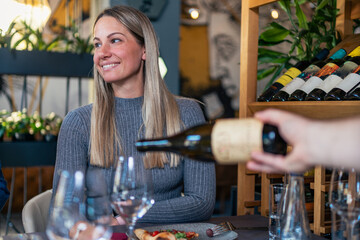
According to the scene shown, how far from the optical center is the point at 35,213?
4.32 ft

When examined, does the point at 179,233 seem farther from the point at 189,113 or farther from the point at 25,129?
the point at 25,129

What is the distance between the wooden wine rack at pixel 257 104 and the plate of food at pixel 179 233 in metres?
0.41

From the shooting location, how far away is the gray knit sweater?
1.35 m

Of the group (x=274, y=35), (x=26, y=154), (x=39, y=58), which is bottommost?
(x=26, y=154)

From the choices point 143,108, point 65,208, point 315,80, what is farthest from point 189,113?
point 65,208

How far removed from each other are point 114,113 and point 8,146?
2.41 m

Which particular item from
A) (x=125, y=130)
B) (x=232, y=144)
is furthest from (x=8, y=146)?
(x=232, y=144)

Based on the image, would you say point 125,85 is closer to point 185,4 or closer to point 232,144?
point 232,144

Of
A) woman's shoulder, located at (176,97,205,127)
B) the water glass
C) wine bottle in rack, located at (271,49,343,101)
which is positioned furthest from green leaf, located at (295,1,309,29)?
the water glass

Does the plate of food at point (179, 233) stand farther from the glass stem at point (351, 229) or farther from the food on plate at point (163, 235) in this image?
the glass stem at point (351, 229)

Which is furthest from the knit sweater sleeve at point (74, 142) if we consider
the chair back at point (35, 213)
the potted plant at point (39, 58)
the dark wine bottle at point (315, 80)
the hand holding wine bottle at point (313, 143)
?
the potted plant at point (39, 58)

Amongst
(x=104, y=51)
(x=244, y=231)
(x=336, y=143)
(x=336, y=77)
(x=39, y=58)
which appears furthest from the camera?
(x=39, y=58)

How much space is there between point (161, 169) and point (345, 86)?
625mm

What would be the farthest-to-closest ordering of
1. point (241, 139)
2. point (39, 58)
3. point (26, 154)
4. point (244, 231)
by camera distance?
point (39, 58) → point (26, 154) → point (244, 231) → point (241, 139)
